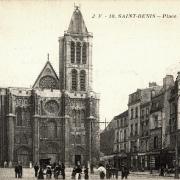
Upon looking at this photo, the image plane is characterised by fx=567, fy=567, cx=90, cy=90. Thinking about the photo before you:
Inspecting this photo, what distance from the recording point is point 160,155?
54531 mm

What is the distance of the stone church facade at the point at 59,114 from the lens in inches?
2864

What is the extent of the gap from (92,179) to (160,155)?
19097 millimetres

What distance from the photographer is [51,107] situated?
75.6m

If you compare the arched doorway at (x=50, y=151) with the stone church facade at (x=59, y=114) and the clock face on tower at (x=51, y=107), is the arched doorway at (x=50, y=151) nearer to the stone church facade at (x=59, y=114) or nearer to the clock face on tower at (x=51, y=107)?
the stone church facade at (x=59, y=114)

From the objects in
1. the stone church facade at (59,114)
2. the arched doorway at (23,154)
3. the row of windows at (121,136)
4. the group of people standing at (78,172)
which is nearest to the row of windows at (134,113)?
the row of windows at (121,136)

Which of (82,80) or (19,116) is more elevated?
(82,80)

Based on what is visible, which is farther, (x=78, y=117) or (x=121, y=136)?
(x=78, y=117)

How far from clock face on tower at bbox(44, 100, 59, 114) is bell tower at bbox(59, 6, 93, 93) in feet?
9.32

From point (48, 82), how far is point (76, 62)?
16.5ft

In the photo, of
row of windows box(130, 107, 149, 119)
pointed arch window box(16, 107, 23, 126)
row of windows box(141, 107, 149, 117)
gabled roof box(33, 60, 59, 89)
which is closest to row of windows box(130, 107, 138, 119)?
row of windows box(130, 107, 149, 119)

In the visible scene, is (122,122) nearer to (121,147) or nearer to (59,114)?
(121,147)

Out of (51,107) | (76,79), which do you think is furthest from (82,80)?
(51,107)

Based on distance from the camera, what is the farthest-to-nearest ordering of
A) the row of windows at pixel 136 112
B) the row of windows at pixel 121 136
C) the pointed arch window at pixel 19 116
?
1. the pointed arch window at pixel 19 116
2. the row of windows at pixel 121 136
3. the row of windows at pixel 136 112

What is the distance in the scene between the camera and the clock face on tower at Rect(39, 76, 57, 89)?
3115 inches
